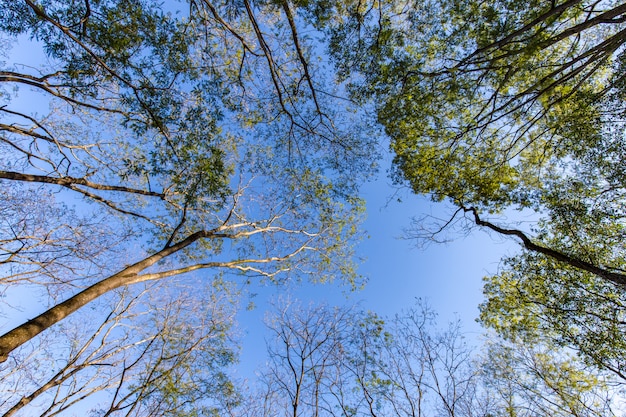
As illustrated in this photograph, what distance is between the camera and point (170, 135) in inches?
246

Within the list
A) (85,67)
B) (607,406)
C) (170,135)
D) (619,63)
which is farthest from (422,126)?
(607,406)

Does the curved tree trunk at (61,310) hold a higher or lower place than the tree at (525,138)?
lower

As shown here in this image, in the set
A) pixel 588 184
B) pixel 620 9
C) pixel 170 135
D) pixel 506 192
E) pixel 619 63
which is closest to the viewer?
pixel 620 9

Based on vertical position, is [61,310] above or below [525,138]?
below

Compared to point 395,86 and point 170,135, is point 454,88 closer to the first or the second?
point 395,86

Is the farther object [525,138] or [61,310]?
[525,138]

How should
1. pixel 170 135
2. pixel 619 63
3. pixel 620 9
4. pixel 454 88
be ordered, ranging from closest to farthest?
1. pixel 620 9
2. pixel 454 88
3. pixel 619 63
4. pixel 170 135

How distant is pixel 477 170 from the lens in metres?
7.44

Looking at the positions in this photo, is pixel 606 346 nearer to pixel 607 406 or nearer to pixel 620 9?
pixel 607 406

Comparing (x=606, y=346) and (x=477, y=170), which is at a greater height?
(x=477, y=170)

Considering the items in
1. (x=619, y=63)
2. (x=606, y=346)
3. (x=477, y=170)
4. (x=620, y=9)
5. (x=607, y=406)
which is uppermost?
(x=619, y=63)

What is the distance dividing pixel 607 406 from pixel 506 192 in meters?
6.35

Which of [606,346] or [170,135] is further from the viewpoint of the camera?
[606,346]

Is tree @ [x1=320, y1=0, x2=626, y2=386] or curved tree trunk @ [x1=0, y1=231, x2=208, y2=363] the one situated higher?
tree @ [x1=320, y1=0, x2=626, y2=386]
